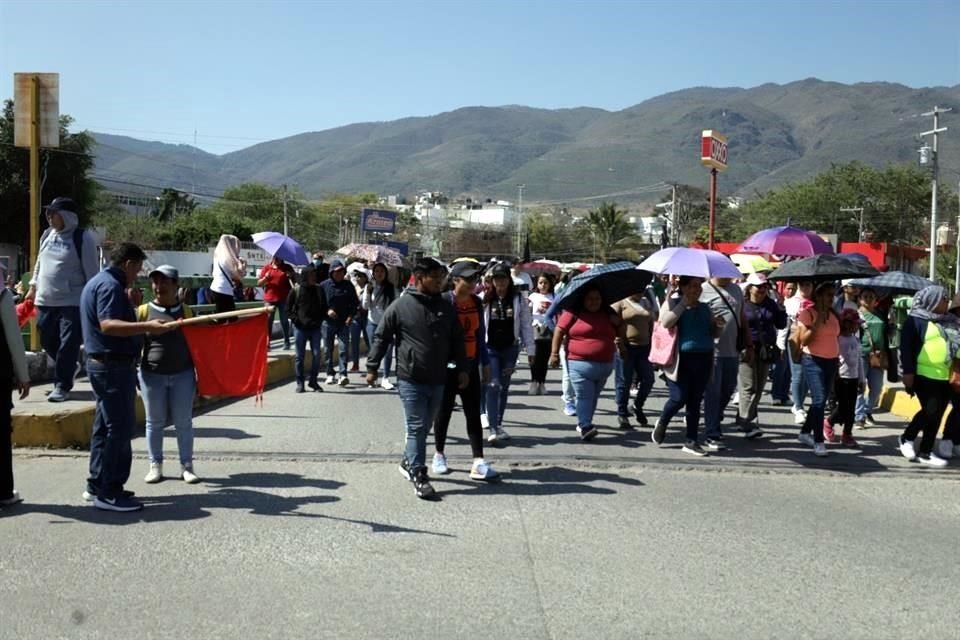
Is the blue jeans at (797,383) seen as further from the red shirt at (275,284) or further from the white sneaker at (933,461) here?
the red shirt at (275,284)

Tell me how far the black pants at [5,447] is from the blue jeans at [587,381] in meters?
5.14

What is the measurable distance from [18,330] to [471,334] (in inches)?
145

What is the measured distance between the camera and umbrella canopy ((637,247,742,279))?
8.47 m

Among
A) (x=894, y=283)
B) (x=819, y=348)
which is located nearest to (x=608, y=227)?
(x=894, y=283)

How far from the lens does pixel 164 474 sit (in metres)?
7.43

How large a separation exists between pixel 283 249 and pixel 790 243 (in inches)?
297

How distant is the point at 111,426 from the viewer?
6324 mm

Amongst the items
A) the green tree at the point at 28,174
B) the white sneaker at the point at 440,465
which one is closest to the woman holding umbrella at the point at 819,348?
the white sneaker at the point at 440,465

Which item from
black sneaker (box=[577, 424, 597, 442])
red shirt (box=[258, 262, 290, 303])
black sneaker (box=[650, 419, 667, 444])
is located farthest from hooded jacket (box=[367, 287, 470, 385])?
red shirt (box=[258, 262, 290, 303])

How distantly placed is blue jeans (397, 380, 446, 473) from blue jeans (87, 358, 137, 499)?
6.50ft

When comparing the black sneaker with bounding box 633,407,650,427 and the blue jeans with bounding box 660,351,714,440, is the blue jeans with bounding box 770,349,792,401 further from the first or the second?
the blue jeans with bounding box 660,351,714,440

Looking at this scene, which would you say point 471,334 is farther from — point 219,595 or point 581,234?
point 581,234

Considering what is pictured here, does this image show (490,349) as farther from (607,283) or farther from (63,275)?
(63,275)

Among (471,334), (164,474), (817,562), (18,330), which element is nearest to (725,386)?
(471,334)
